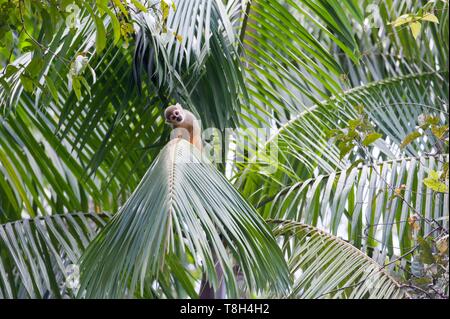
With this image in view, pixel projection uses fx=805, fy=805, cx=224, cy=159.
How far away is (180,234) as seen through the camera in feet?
8.46

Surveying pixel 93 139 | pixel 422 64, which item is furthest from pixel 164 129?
pixel 422 64

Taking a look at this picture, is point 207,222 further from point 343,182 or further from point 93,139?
point 93,139

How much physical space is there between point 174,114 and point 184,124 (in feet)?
0.45

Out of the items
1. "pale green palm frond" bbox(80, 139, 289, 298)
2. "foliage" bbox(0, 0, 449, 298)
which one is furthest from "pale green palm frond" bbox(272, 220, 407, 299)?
"pale green palm frond" bbox(80, 139, 289, 298)

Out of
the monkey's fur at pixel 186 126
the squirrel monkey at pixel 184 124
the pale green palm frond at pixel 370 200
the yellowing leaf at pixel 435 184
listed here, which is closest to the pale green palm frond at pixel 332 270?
the pale green palm frond at pixel 370 200

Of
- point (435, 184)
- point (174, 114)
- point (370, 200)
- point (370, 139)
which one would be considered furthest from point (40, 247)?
point (435, 184)

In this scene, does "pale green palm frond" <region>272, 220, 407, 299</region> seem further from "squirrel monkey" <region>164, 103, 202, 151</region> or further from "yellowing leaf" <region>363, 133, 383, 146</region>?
"squirrel monkey" <region>164, 103, 202, 151</region>

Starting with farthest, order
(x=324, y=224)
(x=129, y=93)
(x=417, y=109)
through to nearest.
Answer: (x=417, y=109) → (x=324, y=224) → (x=129, y=93)

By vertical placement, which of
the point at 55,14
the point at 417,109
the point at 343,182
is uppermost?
the point at 55,14

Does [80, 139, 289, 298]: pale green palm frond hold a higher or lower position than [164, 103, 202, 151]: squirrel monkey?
lower

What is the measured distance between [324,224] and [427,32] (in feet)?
6.18

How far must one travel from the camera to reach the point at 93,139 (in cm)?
425

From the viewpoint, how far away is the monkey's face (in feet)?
12.9

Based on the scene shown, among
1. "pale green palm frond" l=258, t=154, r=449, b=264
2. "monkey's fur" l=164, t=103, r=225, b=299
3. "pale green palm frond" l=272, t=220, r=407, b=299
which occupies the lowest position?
"pale green palm frond" l=272, t=220, r=407, b=299
